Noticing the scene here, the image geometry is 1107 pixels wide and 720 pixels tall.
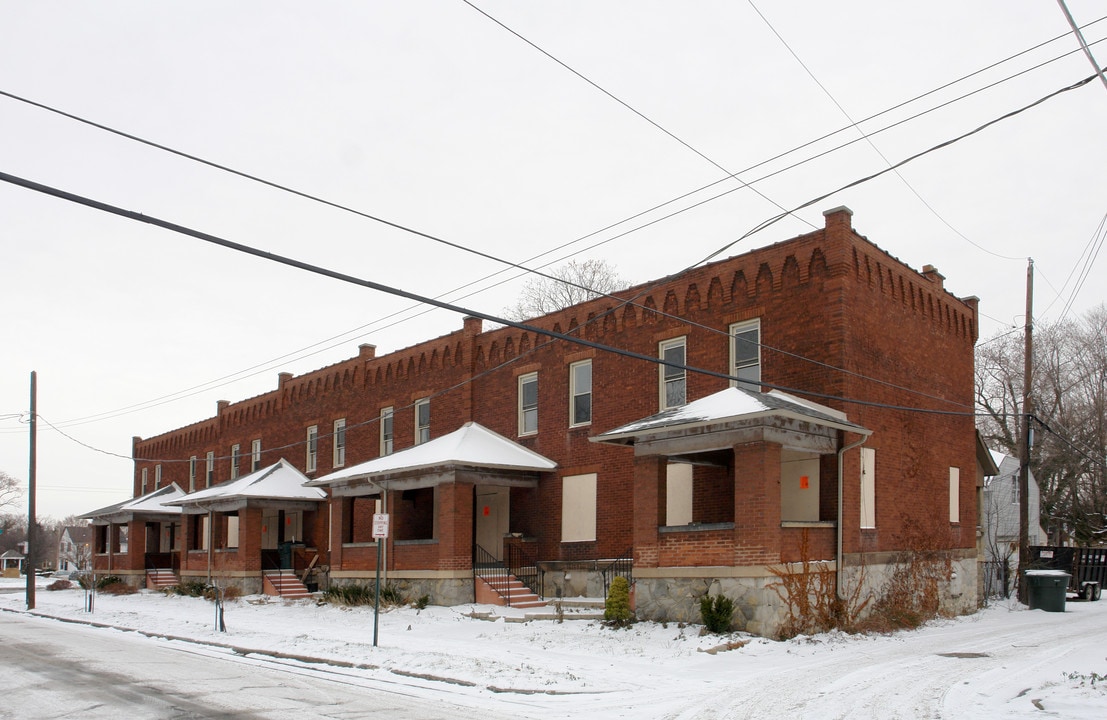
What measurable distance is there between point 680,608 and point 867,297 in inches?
312

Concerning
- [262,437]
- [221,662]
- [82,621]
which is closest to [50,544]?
[262,437]

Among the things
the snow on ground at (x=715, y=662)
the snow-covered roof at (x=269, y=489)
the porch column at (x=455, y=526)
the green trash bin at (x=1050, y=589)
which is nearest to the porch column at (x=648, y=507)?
the snow on ground at (x=715, y=662)

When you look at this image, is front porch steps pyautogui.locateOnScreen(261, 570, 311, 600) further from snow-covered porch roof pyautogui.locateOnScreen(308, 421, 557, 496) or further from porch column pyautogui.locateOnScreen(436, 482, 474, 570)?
porch column pyautogui.locateOnScreen(436, 482, 474, 570)

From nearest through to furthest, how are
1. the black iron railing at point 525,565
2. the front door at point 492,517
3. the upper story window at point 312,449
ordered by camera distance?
the black iron railing at point 525,565
the front door at point 492,517
the upper story window at point 312,449

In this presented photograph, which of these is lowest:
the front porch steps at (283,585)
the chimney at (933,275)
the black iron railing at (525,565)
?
the front porch steps at (283,585)

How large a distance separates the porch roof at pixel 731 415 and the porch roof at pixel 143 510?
2899 cm

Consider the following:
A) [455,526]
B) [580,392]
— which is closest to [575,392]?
[580,392]

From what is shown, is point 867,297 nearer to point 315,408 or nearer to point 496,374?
point 496,374

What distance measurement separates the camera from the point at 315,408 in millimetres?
37938

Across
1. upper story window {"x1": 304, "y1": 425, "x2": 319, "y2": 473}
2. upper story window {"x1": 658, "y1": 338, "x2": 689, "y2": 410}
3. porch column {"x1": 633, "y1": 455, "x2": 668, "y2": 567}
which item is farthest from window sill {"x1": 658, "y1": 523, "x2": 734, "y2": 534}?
upper story window {"x1": 304, "y1": 425, "x2": 319, "y2": 473}

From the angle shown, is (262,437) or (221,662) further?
(262,437)

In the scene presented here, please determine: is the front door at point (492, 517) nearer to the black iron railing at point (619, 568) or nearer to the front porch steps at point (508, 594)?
the front porch steps at point (508, 594)

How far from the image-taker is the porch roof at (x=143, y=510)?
145ft

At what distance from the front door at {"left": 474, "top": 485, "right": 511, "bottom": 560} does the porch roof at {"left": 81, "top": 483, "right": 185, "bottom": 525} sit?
19.8 meters
